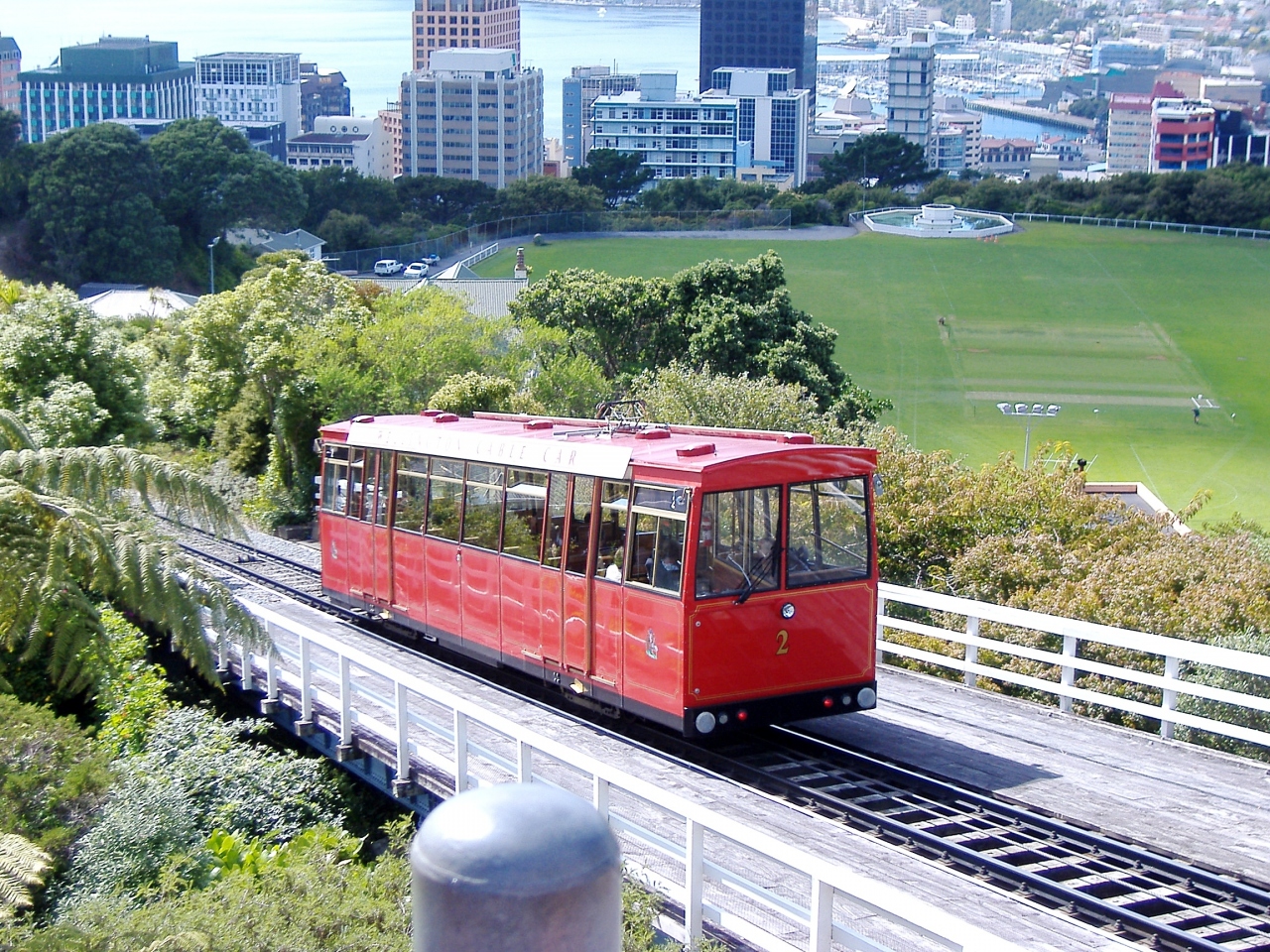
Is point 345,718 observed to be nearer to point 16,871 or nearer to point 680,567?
point 680,567

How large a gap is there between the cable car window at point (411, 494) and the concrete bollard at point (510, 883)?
13.4 m

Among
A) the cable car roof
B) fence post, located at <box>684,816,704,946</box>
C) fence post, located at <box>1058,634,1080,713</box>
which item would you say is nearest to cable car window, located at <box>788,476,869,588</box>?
the cable car roof

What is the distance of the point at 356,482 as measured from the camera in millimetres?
16797

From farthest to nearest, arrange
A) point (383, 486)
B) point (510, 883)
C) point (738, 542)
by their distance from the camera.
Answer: point (383, 486) < point (738, 542) < point (510, 883)

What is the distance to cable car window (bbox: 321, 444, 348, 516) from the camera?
56.3 ft

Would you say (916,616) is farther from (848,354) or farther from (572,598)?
(848,354)

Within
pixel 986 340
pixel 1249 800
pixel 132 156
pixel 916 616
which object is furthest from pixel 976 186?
pixel 1249 800

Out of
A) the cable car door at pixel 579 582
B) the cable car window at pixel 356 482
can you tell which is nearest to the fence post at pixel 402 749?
the cable car door at pixel 579 582

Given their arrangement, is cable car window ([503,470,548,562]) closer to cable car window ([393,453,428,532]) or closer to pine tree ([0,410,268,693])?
cable car window ([393,453,428,532])

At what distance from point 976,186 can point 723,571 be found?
139837 mm

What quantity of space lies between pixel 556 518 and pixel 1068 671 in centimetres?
484

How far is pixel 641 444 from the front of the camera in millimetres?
12531

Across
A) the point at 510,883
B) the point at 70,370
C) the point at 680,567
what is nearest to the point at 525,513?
the point at 680,567

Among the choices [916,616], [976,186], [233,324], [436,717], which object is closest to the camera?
[436,717]
